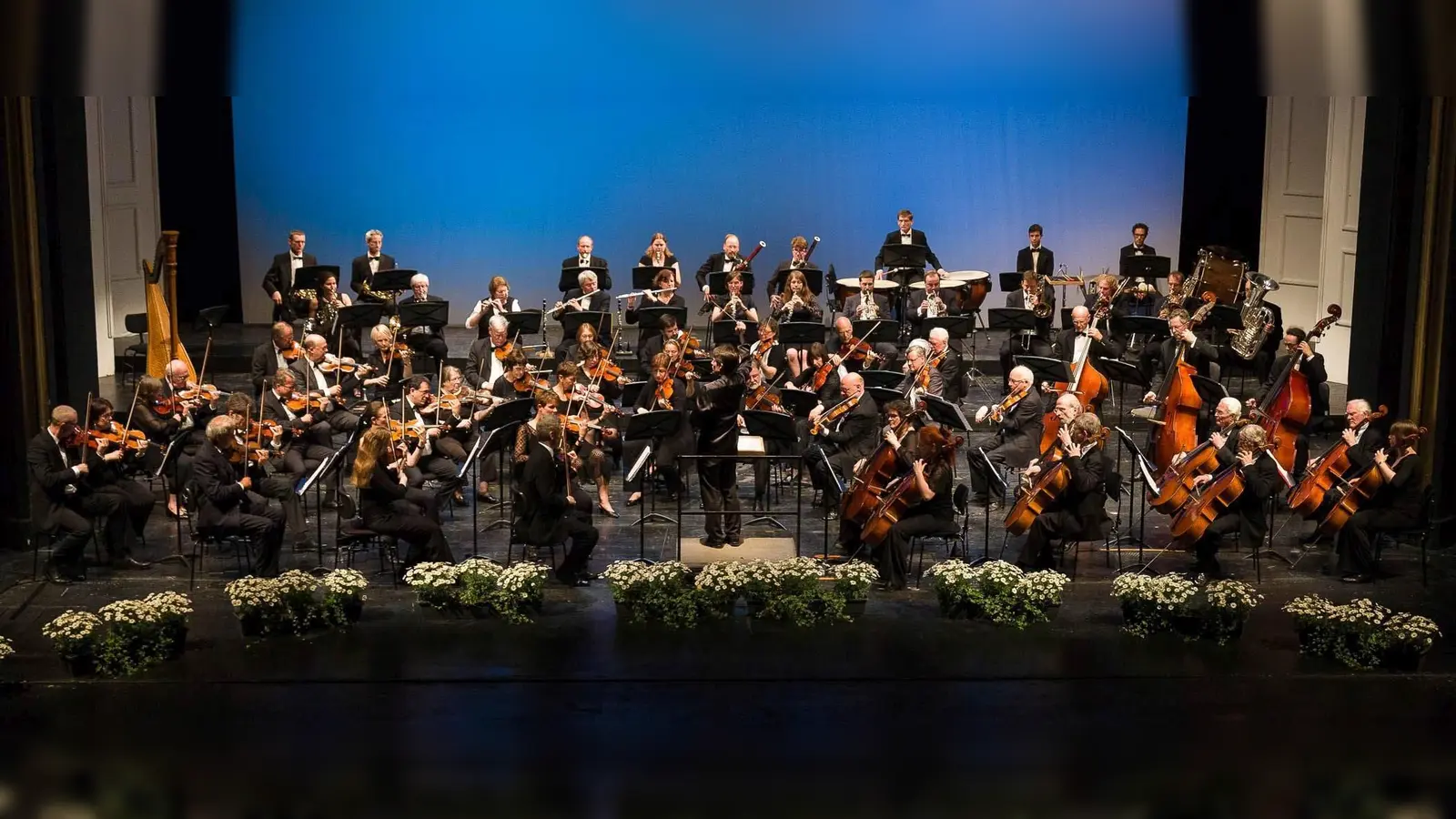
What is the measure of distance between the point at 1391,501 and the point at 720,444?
4030mm

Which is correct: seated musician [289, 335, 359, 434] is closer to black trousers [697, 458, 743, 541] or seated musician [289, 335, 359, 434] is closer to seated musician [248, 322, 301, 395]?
seated musician [248, 322, 301, 395]

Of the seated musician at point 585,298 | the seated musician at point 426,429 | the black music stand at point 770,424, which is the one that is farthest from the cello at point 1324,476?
the seated musician at point 585,298

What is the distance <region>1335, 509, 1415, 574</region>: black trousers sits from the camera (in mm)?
8648

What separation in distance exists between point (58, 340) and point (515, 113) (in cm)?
645

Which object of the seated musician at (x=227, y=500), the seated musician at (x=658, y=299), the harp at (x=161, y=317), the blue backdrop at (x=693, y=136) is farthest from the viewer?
the blue backdrop at (x=693, y=136)

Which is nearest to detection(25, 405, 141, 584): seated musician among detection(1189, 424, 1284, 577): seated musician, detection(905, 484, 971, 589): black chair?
detection(905, 484, 971, 589): black chair

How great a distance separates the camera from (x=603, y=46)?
14.9m

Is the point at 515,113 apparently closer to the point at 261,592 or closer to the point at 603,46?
the point at 603,46

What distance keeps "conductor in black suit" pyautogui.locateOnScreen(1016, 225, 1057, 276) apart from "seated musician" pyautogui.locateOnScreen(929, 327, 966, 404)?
9.59ft

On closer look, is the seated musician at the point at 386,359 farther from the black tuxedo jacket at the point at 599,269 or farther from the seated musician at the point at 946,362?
the seated musician at the point at 946,362

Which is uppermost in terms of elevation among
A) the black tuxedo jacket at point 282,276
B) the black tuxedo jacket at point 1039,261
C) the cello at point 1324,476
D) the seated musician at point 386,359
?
the black tuxedo jacket at point 1039,261

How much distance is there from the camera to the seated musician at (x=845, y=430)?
9.70 m

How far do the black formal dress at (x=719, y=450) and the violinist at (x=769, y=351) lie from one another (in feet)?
5.33

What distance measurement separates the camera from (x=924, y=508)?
8633 millimetres
